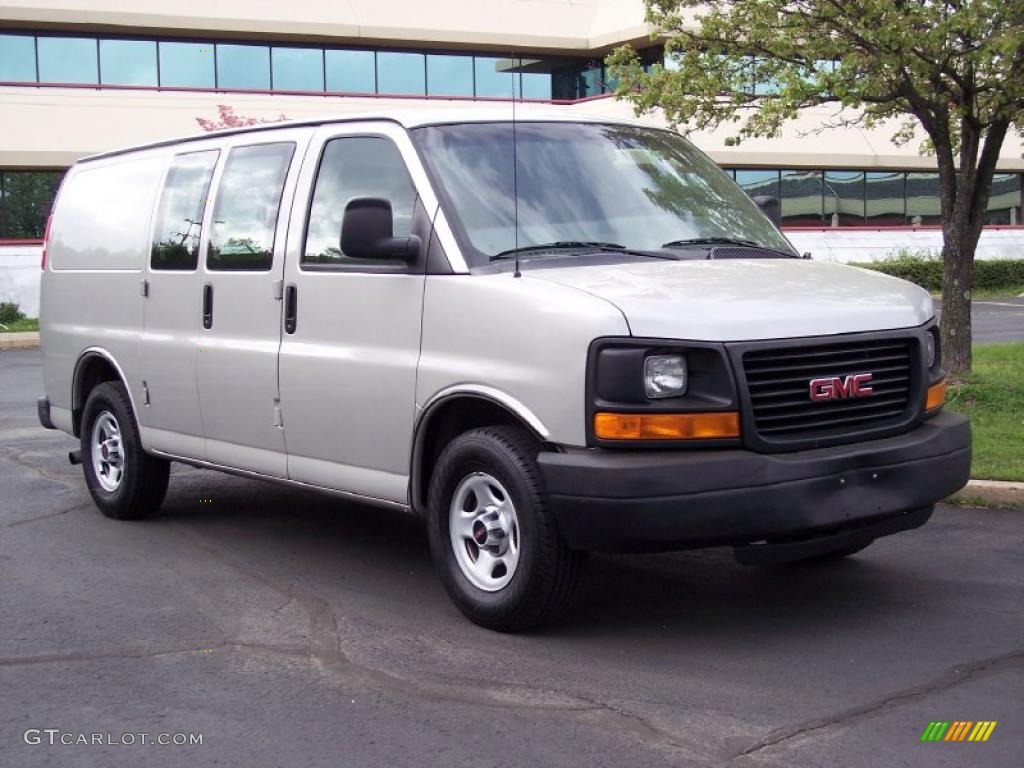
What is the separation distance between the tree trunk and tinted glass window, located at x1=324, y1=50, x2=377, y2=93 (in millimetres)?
24669

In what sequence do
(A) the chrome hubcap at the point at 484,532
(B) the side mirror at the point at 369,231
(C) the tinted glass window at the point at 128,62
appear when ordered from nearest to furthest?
1. (A) the chrome hubcap at the point at 484,532
2. (B) the side mirror at the point at 369,231
3. (C) the tinted glass window at the point at 128,62

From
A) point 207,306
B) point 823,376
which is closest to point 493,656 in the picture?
point 823,376

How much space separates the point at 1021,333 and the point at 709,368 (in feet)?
52.8

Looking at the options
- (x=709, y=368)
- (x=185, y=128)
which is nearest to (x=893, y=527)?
(x=709, y=368)

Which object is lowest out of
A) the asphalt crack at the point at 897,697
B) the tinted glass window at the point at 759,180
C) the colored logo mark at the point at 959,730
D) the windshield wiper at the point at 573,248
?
the asphalt crack at the point at 897,697

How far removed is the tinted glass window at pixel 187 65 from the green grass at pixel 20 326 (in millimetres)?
7728

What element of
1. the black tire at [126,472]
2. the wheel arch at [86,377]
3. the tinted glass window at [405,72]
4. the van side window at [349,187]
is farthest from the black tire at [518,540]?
the tinted glass window at [405,72]

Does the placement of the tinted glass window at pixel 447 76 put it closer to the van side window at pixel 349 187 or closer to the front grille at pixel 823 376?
the van side window at pixel 349 187

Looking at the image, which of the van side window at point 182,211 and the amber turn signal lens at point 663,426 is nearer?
the amber turn signal lens at point 663,426

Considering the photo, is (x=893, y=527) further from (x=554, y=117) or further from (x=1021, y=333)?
(x=1021, y=333)

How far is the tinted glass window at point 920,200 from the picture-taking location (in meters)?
36.3

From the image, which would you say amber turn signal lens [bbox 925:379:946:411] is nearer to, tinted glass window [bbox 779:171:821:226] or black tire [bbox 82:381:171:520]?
black tire [bbox 82:381:171:520]

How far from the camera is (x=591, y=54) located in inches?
1368

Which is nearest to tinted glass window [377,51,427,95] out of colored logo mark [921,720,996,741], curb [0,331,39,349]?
curb [0,331,39,349]
